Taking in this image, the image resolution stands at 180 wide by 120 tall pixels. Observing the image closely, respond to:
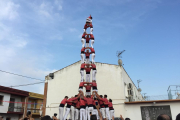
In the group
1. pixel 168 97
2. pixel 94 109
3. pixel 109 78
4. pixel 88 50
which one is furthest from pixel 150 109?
pixel 88 50

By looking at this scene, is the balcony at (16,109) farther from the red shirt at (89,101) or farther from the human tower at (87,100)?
the red shirt at (89,101)

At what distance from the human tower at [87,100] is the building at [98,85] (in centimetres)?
714

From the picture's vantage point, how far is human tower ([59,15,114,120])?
A: 10492 millimetres

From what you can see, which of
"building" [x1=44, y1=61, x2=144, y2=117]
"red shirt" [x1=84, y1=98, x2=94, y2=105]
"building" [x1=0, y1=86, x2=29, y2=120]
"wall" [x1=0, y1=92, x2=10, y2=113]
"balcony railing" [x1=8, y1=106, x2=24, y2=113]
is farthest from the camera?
"balcony railing" [x1=8, y1=106, x2=24, y2=113]

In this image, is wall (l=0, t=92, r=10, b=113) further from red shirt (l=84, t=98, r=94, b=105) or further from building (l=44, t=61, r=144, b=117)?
red shirt (l=84, t=98, r=94, b=105)

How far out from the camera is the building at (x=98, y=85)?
62.6 ft

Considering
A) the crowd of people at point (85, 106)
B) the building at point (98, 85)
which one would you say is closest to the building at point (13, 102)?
the building at point (98, 85)

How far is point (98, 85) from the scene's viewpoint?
20.3 meters

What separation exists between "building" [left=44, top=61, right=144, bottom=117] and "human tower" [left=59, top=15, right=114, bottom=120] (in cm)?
714

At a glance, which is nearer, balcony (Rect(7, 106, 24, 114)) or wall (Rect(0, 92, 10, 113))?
wall (Rect(0, 92, 10, 113))

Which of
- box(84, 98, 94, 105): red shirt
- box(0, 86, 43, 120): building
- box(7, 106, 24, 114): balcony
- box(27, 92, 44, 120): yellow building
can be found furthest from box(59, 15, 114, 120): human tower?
box(27, 92, 44, 120): yellow building

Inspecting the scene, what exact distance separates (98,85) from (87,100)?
981cm

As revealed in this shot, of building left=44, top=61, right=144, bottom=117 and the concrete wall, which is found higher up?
building left=44, top=61, right=144, bottom=117

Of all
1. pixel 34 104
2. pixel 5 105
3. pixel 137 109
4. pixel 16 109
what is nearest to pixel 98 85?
pixel 137 109
